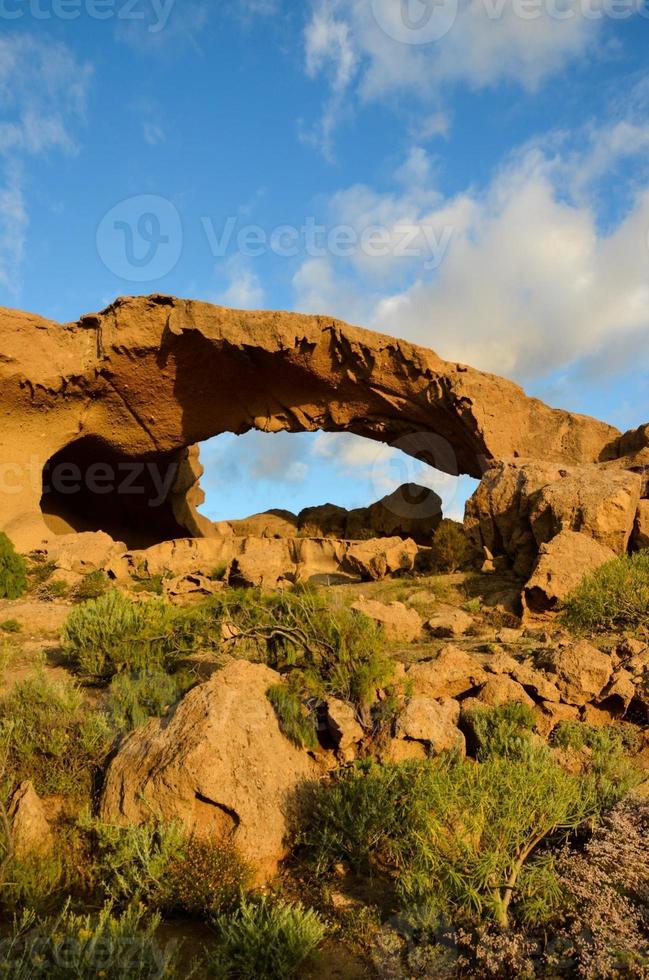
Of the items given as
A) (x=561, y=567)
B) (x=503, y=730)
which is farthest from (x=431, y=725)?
(x=561, y=567)

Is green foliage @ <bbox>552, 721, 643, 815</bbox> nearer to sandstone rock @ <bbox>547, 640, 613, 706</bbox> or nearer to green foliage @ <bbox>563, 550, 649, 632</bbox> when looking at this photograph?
sandstone rock @ <bbox>547, 640, 613, 706</bbox>

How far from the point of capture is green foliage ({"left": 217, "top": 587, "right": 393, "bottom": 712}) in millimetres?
6465

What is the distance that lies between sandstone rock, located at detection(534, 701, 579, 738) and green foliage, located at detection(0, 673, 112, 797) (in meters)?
4.09

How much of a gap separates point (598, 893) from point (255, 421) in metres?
17.6

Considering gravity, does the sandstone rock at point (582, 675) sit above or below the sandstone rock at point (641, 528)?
below

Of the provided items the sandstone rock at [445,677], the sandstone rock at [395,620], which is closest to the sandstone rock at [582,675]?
the sandstone rock at [445,677]

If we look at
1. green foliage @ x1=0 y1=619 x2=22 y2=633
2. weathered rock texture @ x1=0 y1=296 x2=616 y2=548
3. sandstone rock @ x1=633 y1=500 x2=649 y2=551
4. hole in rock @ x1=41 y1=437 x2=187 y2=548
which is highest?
weathered rock texture @ x1=0 y1=296 x2=616 y2=548

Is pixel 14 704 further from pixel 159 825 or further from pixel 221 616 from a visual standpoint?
pixel 221 616

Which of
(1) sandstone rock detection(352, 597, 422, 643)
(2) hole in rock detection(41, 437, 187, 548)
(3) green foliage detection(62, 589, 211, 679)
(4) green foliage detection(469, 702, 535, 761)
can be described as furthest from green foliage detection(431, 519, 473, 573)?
(2) hole in rock detection(41, 437, 187, 548)

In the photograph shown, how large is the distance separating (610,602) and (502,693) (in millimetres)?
4334

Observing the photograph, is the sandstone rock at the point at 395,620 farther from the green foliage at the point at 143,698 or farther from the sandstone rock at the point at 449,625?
the green foliage at the point at 143,698

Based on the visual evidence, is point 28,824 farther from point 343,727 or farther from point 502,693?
point 502,693

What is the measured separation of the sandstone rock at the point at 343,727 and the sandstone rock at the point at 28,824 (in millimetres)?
2365

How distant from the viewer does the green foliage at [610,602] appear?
9.56 m
